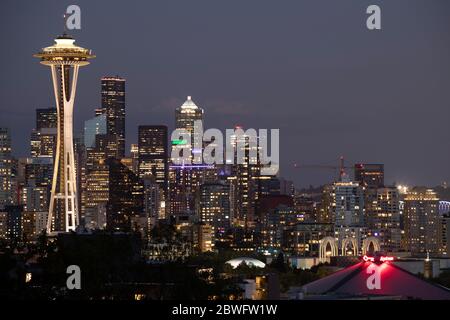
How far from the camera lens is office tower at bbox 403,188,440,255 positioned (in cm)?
8588

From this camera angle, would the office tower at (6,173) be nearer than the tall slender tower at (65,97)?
No

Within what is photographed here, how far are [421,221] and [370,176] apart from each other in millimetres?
7498

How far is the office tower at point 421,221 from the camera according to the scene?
85875 millimetres

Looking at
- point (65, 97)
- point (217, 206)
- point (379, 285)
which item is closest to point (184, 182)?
point (217, 206)

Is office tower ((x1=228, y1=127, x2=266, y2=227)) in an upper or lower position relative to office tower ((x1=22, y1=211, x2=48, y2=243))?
upper

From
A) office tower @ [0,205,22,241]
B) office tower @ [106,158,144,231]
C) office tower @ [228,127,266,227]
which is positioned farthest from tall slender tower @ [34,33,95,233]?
office tower @ [228,127,266,227]

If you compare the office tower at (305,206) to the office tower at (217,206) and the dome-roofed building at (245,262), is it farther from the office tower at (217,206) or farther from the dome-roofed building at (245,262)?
the dome-roofed building at (245,262)

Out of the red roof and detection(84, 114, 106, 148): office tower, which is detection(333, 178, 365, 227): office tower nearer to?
detection(84, 114, 106, 148): office tower

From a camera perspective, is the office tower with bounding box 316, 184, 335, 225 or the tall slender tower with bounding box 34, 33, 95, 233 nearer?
the tall slender tower with bounding box 34, 33, 95, 233

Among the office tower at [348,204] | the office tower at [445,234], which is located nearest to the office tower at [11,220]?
the office tower at [348,204]

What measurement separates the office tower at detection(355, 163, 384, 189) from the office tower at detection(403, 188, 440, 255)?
7.12 feet

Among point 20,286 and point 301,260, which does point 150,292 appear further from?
point 301,260

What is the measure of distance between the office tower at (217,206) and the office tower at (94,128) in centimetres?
786
